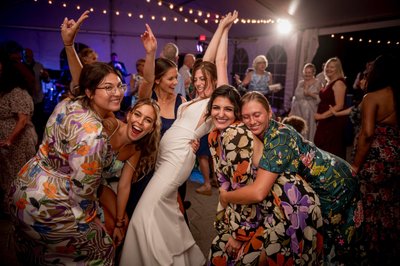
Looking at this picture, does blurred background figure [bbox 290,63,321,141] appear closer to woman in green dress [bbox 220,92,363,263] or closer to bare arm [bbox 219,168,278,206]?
woman in green dress [bbox 220,92,363,263]

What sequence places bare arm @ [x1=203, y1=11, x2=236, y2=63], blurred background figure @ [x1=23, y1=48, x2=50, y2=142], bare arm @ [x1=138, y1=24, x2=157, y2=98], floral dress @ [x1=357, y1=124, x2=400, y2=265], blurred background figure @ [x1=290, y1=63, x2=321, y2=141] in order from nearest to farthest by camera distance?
floral dress @ [x1=357, y1=124, x2=400, y2=265] → bare arm @ [x1=138, y1=24, x2=157, y2=98] → bare arm @ [x1=203, y1=11, x2=236, y2=63] → blurred background figure @ [x1=290, y1=63, x2=321, y2=141] → blurred background figure @ [x1=23, y1=48, x2=50, y2=142]

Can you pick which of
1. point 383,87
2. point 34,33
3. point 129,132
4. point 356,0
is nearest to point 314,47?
point 356,0

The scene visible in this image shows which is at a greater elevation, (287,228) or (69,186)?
(69,186)

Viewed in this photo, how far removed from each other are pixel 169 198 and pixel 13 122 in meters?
1.81

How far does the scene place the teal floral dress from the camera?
163 cm

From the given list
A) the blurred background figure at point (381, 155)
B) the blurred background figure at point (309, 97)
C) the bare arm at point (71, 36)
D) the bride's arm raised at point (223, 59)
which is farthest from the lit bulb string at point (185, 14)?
the bare arm at point (71, 36)

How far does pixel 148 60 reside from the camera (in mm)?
2332

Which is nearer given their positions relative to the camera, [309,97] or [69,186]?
[69,186]

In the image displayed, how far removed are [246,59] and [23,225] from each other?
381 inches

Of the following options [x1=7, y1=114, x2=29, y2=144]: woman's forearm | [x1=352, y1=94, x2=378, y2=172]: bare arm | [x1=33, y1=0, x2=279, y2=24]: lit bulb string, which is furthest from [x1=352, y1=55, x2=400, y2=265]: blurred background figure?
[x1=33, y1=0, x2=279, y2=24]: lit bulb string

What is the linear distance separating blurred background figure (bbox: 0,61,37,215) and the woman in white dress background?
1.31 meters

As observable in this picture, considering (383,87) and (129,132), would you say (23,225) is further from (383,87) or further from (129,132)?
(383,87)

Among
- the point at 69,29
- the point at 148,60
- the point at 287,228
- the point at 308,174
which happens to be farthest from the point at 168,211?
the point at 69,29

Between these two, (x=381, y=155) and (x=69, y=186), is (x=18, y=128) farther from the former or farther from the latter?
(x=381, y=155)
